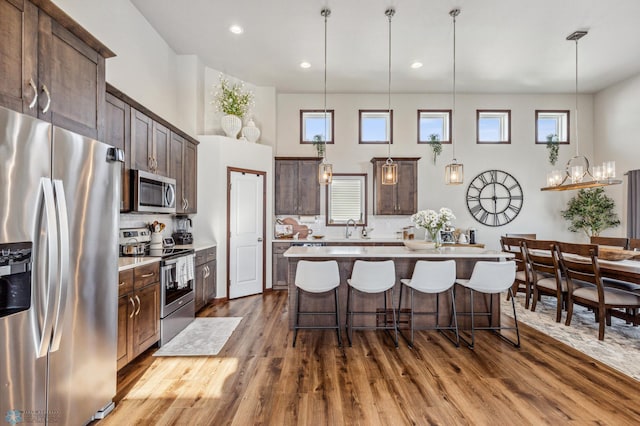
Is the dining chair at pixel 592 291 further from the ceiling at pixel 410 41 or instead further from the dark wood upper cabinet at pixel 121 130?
the dark wood upper cabinet at pixel 121 130

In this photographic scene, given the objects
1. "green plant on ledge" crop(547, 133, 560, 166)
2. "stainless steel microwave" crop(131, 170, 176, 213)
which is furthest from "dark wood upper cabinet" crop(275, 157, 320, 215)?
"green plant on ledge" crop(547, 133, 560, 166)

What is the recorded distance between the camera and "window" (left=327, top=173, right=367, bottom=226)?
624cm

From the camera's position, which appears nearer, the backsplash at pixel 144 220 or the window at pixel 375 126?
the backsplash at pixel 144 220

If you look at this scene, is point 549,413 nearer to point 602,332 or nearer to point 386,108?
point 602,332

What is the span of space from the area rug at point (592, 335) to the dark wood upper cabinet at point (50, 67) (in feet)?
15.6

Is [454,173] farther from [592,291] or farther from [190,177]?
[190,177]

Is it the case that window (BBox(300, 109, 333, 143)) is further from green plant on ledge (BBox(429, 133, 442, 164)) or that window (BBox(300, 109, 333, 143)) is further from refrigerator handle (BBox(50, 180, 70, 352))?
refrigerator handle (BBox(50, 180, 70, 352))

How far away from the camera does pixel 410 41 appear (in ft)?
14.5

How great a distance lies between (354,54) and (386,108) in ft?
5.99

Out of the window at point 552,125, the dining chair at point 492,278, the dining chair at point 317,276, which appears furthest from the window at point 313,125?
the window at point 552,125

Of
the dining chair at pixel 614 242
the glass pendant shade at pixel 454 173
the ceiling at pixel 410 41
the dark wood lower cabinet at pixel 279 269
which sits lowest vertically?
the dark wood lower cabinet at pixel 279 269

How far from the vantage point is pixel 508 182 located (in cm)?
632

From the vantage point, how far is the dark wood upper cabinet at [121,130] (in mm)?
2879

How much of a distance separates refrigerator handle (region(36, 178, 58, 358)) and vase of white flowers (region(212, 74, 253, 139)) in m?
3.77
